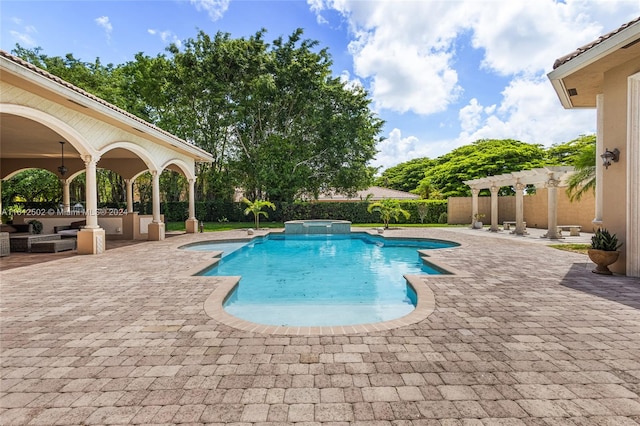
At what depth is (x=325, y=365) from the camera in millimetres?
3244

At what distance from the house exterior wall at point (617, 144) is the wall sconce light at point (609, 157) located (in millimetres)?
79

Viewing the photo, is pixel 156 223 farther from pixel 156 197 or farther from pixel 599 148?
pixel 599 148

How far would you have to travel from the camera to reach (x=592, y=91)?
884cm

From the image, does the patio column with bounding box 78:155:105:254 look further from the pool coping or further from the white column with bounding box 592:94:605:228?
the white column with bounding box 592:94:605:228

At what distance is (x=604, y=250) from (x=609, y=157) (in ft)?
7.16

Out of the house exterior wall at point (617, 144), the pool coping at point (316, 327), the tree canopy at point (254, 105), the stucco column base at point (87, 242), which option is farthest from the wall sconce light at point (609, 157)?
the tree canopy at point (254, 105)

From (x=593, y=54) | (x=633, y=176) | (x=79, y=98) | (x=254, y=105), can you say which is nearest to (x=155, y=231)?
(x=79, y=98)

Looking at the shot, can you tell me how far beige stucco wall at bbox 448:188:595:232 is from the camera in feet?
64.5

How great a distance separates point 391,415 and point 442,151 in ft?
189

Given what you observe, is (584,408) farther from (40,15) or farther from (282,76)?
(282,76)

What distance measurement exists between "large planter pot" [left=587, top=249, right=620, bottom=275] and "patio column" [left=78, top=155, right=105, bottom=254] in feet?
47.9

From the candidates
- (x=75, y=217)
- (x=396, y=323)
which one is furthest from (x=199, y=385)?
(x=75, y=217)

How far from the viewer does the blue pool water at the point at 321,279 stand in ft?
20.2

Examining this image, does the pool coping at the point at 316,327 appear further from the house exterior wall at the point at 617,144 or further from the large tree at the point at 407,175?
the large tree at the point at 407,175
